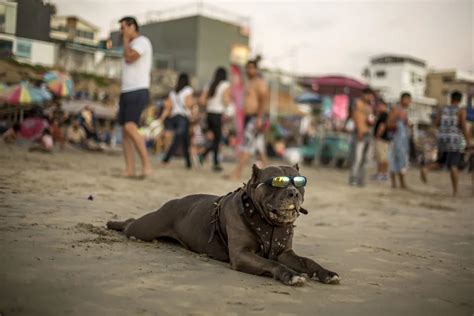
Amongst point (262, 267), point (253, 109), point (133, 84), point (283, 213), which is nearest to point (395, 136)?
point (253, 109)

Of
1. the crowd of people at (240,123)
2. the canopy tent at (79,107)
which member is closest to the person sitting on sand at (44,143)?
the crowd of people at (240,123)

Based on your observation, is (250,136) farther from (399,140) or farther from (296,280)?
(296,280)

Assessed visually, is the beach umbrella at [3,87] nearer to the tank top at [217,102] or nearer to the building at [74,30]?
the building at [74,30]

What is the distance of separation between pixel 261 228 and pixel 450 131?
7.47m

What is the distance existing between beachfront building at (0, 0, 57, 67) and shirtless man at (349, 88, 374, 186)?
22.1ft

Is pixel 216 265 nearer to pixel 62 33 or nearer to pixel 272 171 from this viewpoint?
pixel 272 171

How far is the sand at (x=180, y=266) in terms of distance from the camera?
2354 mm

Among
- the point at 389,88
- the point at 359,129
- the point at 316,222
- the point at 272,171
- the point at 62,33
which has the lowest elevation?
the point at 316,222

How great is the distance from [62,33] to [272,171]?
3756 millimetres

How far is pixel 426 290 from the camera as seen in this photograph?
2.96 m

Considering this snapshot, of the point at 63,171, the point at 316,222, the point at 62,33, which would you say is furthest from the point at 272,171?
the point at 63,171

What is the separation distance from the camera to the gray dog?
3039mm

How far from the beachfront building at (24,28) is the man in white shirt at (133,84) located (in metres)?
2.27

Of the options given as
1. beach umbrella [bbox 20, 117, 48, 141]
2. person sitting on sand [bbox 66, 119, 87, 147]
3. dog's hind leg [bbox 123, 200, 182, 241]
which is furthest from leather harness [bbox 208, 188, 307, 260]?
person sitting on sand [bbox 66, 119, 87, 147]
